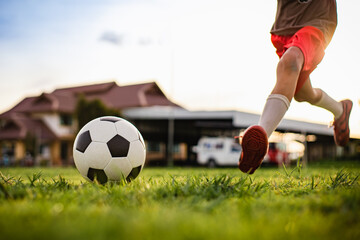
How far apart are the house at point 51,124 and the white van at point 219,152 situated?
10.7 metres

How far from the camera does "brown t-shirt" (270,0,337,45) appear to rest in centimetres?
281

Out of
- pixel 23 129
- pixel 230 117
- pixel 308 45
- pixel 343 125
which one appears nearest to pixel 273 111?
pixel 308 45

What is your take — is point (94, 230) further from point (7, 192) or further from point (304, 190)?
point (304, 190)

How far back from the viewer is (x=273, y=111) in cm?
268

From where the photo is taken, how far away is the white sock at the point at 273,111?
104 inches

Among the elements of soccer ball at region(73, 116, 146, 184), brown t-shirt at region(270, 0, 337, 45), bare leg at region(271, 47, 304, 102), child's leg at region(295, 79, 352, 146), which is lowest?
soccer ball at region(73, 116, 146, 184)

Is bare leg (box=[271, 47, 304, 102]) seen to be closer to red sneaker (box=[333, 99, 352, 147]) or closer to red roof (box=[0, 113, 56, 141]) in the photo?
red sneaker (box=[333, 99, 352, 147])

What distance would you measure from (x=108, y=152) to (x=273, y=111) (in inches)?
58.2

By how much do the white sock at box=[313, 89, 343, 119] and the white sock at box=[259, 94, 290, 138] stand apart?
3.33 feet

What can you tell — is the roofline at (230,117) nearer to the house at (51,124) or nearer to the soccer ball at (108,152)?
the house at (51,124)

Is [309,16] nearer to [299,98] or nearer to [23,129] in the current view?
[299,98]

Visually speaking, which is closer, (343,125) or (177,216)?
(177,216)

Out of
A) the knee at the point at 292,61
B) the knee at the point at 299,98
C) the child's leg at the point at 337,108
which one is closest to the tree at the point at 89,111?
the child's leg at the point at 337,108

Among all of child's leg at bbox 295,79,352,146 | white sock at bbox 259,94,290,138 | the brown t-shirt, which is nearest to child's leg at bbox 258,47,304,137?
white sock at bbox 259,94,290,138
